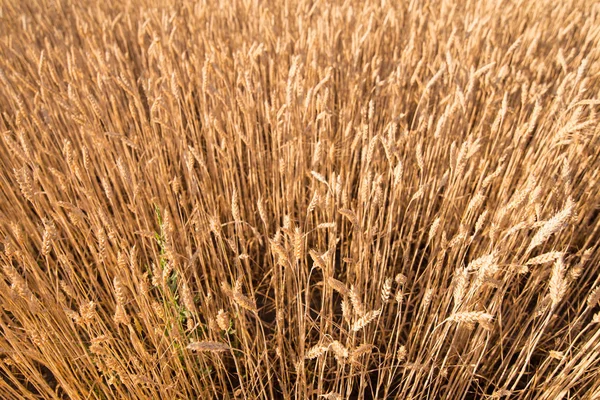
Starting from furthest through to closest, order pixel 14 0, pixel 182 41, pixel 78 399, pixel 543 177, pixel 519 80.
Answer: pixel 14 0 < pixel 182 41 < pixel 519 80 < pixel 543 177 < pixel 78 399

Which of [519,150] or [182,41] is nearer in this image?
[519,150]

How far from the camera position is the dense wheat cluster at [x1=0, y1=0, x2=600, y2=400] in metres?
0.92

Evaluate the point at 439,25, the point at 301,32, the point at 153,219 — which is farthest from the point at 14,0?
the point at 439,25

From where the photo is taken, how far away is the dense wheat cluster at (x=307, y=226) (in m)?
0.92

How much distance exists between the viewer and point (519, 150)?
132 cm

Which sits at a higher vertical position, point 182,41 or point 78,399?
point 182,41

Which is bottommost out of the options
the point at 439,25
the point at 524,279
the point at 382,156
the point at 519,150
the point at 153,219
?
the point at 524,279

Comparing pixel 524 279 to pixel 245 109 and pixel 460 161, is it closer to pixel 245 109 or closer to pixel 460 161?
pixel 460 161

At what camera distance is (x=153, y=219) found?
152cm

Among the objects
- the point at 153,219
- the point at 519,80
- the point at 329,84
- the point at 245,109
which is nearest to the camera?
the point at 245,109

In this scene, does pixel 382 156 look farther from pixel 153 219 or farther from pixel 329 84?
pixel 153 219

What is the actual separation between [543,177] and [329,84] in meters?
0.91

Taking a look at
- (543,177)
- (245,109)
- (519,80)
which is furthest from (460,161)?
(519,80)

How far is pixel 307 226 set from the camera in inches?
50.4
